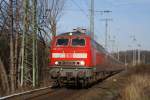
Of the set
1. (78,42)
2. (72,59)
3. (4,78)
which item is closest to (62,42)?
(78,42)

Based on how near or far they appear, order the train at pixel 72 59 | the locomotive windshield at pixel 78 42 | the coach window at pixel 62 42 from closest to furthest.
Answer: the train at pixel 72 59 < the locomotive windshield at pixel 78 42 < the coach window at pixel 62 42

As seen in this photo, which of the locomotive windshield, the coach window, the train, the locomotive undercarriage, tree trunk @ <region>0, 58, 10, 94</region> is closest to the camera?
the locomotive undercarriage

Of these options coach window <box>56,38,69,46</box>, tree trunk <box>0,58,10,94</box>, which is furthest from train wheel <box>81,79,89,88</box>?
tree trunk <box>0,58,10,94</box>

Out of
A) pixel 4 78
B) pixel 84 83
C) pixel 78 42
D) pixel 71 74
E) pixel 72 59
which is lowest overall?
pixel 84 83

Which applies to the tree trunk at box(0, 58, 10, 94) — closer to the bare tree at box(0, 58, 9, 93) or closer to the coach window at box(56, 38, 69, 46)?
the bare tree at box(0, 58, 9, 93)

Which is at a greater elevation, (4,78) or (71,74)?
(71,74)

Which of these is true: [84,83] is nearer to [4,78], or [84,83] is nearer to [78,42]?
[78,42]

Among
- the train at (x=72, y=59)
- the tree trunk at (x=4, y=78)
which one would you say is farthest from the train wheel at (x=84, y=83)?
the tree trunk at (x=4, y=78)

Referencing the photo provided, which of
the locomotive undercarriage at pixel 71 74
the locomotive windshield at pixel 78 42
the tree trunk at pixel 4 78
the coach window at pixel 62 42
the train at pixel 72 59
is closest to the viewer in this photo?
the locomotive undercarriage at pixel 71 74

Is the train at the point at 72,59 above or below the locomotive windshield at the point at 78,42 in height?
below

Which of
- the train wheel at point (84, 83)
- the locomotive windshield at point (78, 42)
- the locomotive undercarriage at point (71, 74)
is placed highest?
the locomotive windshield at point (78, 42)

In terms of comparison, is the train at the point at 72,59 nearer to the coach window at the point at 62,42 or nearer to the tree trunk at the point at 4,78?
the coach window at the point at 62,42

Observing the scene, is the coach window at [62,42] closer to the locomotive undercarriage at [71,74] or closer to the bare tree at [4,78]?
the locomotive undercarriage at [71,74]

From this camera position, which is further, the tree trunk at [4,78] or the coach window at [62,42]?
the coach window at [62,42]
